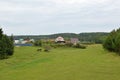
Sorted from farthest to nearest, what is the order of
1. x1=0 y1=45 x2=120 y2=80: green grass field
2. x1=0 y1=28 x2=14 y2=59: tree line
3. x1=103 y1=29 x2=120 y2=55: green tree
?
1. x1=103 y1=29 x2=120 y2=55: green tree
2. x1=0 y1=28 x2=14 y2=59: tree line
3. x1=0 y1=45 x2=120 y2=80: green grass field

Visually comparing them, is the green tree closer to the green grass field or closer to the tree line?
the green grass field

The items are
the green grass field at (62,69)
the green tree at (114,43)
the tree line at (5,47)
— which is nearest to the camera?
the green grass field at (62,69)

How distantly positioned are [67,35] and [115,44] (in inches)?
5383

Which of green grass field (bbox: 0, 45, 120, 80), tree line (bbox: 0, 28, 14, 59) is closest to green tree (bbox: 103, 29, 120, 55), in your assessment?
green grass field (bbox: 0, 45, 120, 80)

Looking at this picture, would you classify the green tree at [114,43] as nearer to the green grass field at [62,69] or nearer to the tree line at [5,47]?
the green grass field at [62,69]

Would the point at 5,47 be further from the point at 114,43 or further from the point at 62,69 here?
the point at 62,69

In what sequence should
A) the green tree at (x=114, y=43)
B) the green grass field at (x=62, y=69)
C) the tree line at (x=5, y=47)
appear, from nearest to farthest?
the green grass field at (x=62, y=69) → the tree line at (x=5, y=47) → the green tree at (x=114, y=43)

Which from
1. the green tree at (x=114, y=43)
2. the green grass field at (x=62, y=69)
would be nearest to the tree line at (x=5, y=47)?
the green grass field at (x=62, y=69)

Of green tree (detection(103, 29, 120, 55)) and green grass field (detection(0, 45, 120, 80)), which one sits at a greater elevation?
green tree (detection(103, 29, 120, 55))

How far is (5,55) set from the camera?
5162 centimetres

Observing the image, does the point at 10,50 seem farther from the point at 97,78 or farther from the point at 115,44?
the point at 97,78

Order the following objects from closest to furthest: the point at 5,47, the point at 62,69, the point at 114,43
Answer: the point at 62,69, the point at 5,47, the point at 114,43

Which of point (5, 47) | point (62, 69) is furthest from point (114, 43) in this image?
point (62, 69)

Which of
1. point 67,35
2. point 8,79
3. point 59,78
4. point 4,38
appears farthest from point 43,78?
point 67,35
